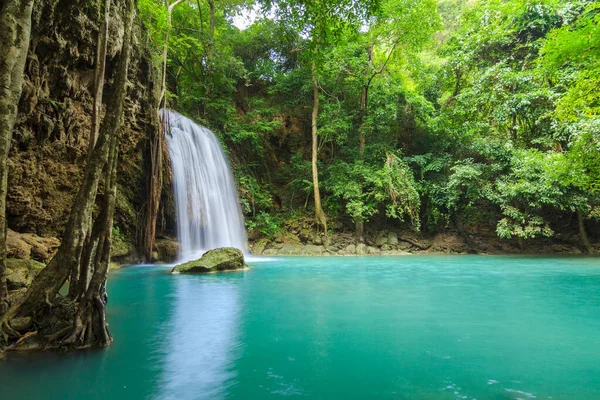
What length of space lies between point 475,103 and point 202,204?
13544 mm

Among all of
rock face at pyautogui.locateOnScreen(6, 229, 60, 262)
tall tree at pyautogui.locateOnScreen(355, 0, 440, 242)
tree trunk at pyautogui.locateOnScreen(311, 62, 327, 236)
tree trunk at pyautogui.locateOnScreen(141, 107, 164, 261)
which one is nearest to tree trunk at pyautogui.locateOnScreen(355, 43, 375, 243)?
tall tree at pyautogui.locateOnScreen(355, 0, 440, 242)

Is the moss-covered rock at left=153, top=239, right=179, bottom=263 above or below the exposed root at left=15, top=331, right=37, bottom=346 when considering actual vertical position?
above

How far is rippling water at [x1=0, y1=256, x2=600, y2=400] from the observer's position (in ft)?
9.70

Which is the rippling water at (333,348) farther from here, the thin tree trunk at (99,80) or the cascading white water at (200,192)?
the cascading white water at (200,192)

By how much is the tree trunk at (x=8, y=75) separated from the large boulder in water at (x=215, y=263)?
6435 millimetres

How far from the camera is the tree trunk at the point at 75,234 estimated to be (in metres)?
3.83

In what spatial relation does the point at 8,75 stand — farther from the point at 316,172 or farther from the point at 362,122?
the point at 362,122

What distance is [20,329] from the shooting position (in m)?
3.77

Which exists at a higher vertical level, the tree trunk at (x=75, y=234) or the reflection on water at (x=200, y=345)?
the tree trunk at (x=75, y=234)

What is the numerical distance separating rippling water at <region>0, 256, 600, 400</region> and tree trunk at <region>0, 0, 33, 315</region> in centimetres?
133

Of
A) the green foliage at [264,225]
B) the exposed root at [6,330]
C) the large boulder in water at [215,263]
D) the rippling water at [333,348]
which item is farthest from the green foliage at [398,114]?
the exposed root at [6,330]

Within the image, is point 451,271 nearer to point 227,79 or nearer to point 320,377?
point 320,377

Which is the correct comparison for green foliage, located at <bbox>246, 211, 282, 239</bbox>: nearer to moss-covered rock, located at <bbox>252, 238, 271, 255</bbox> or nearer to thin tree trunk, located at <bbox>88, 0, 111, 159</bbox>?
moss-covered rock, located at <bbox>252, 238, 271, 255</bbox>

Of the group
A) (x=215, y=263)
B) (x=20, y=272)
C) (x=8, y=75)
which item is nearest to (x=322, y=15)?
(x=8, y=75)
